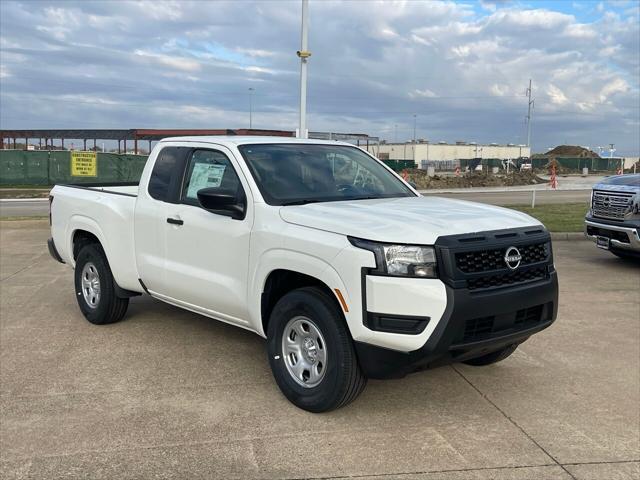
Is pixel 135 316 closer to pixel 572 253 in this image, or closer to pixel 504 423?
pixel 504 423

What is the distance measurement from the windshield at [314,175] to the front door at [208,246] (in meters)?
0.21

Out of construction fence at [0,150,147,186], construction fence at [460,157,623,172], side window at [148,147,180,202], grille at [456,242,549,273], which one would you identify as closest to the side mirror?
side window at [148,147,180,202]

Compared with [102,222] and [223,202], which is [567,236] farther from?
[223,202]

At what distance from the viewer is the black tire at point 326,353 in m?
3.98

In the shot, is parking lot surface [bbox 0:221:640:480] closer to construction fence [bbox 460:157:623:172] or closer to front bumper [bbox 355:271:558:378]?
front bumper [bbox 355:271:558:378]

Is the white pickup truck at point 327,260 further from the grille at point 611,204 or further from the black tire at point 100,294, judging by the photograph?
the grille at point 611,204

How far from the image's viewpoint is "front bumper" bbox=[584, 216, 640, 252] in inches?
365

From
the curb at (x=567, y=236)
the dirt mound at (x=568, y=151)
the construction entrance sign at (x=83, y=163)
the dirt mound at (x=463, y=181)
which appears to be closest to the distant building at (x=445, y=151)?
the dirt mound at (x=568, y=151)

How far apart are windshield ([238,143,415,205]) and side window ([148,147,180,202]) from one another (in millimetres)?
855

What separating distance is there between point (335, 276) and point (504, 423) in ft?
5.02

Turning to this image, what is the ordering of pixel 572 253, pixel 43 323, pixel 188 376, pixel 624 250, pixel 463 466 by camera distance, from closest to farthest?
pixel 463 466, pixel 188 376, pixel 43 323, pixel 624 250, pixel 572 253

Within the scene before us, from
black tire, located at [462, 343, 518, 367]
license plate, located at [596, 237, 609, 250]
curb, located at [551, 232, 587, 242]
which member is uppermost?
license plate, located at [596, 237, 609, 250]

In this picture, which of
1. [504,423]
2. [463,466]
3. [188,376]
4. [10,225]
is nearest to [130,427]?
[188,376]

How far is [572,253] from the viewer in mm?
11555
